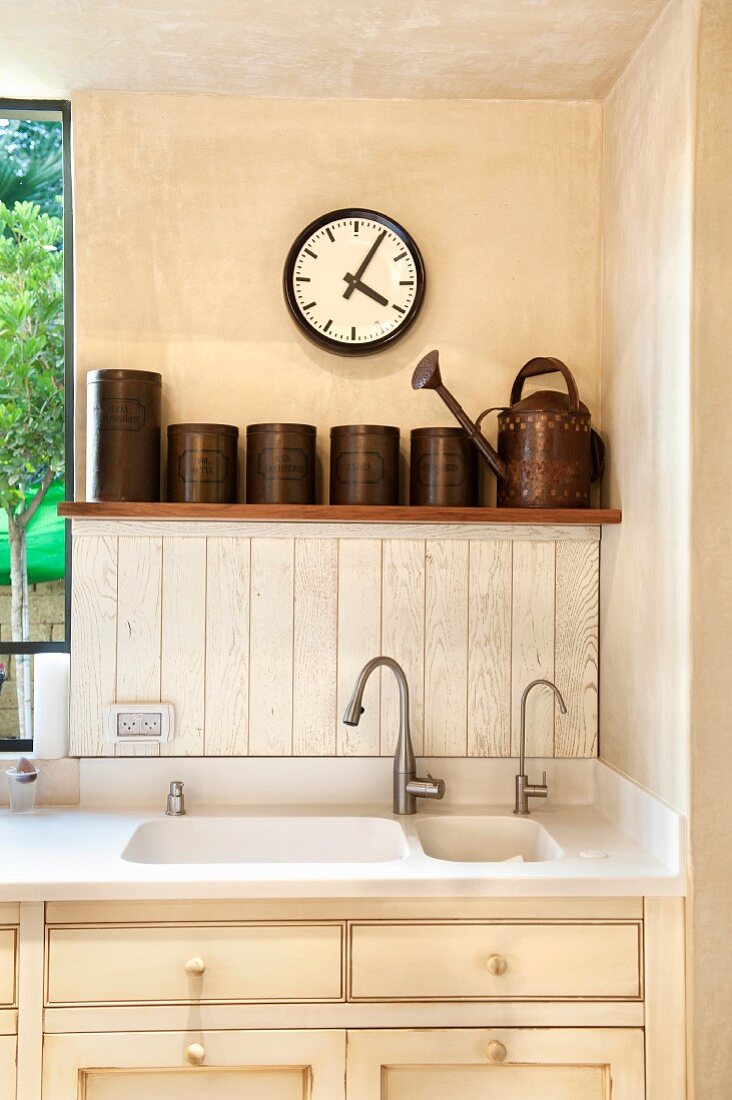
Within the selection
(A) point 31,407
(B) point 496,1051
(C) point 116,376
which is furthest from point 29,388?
(B) point 496,1051

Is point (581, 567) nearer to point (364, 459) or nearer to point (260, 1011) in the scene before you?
point (364, 459)

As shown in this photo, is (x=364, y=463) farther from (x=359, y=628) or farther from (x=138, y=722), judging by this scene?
(x=138, y=722)

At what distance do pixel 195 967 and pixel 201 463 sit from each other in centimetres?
101

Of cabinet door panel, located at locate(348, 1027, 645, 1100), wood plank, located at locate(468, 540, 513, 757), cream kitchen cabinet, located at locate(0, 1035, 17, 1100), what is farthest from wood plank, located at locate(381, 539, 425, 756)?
cream kitchen cabinet, located at locate(0, 1035, 17, 1100)

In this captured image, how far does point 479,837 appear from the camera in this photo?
85.5 inches

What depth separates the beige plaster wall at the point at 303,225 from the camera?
230 cm

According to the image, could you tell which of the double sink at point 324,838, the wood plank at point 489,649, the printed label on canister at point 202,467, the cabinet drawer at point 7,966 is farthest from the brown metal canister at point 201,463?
the cabinet drawer at point 7,966

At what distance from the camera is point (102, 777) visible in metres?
2.26

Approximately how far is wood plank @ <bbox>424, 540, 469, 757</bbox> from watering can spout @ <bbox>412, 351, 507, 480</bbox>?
22 cm

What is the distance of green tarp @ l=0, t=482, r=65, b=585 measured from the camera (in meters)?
2.48

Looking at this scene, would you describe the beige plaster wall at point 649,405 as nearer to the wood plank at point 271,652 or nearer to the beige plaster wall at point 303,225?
the beige plaster wall at point 303,225

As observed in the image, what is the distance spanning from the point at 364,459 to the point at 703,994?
1.22 meters

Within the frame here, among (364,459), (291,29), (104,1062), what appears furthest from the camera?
(364,459)

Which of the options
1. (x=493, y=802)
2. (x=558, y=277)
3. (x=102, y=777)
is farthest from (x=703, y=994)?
(x=558, y=277)
